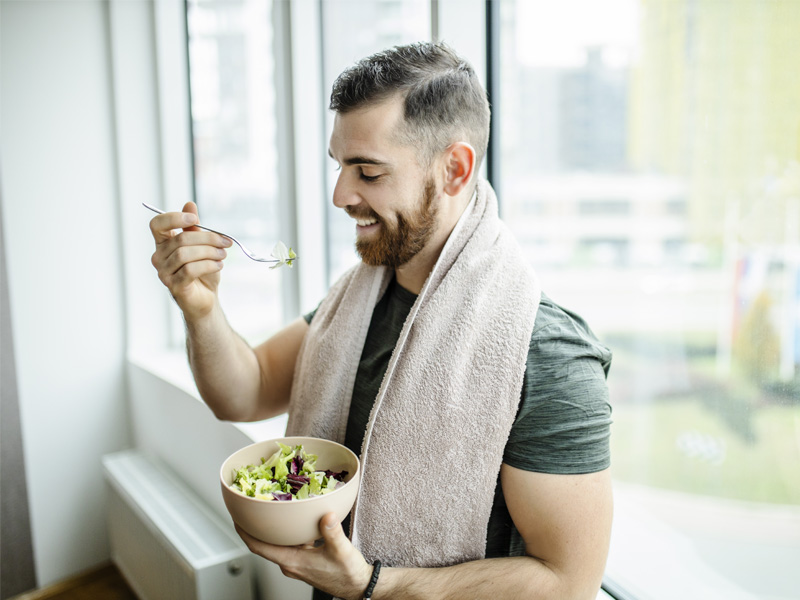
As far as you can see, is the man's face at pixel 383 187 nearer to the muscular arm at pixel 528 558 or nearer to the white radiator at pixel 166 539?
the muscular arm at pixel 528 558

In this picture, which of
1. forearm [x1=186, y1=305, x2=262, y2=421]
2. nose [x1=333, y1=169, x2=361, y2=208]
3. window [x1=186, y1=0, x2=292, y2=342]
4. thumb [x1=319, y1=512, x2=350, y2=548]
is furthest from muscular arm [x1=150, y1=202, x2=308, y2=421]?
window [x1=186, y1=0, x2=292, y2=342]

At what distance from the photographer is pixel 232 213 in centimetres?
252

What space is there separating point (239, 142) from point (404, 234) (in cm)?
164

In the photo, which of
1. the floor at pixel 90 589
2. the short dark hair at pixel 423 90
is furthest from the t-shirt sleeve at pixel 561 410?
the floor at pixel 90 589

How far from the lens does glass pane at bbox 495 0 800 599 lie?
0.99 m

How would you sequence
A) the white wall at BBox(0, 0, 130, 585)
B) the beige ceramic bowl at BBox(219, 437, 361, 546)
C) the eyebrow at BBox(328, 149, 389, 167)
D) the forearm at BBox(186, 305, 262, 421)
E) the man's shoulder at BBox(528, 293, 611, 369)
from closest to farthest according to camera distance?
the beige ceramic bowl at BBox(219, 437, 361, 546) < the man's shoulder at BBox(528, 293, 611, 369) < the eyebrow at BBox(328, 149, 389, 167) < the forearm at BBox(186, 305, 262, 421) < the white wall at BBox(0, 0, 130, 585)

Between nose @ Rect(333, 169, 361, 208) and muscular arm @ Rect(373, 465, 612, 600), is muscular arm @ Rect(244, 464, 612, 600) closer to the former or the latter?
muscular arm @ Rect(373, 465, 612, 600)

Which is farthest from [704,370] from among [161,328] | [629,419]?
[161,328]

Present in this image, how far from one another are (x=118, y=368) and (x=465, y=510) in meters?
2.04

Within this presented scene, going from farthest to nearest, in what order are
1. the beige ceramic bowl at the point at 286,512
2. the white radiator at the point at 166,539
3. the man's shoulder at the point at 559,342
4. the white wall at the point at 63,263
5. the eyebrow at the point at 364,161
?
the white wall at the point at 63,263 → the white radiator at the point at 166,539 → the eyebrow at the point at 364,161 → the man's shoulder at the point at 559,342 → the beige ceramic bowl at the point at 286,512

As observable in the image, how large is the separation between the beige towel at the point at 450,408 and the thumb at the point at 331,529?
138 millimetres

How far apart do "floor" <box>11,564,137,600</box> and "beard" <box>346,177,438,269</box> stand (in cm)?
191

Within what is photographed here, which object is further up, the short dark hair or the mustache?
the short dark hair

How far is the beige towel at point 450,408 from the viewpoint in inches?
34.3
